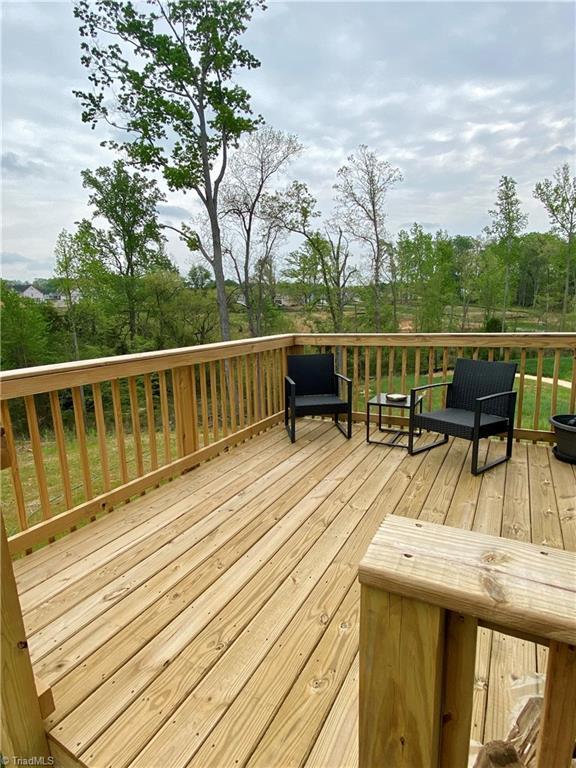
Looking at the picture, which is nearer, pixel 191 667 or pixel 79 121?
pixel 191 667

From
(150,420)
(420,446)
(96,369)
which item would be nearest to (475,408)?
(420,446)

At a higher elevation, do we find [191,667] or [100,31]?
[100,31]

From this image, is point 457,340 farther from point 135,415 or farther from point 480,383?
point 135,415

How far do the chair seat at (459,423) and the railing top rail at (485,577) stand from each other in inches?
109

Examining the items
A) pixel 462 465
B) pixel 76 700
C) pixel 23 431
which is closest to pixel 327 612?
pixel 76 700

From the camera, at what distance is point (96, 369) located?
2.44 meters

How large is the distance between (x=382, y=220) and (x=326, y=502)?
11377mm

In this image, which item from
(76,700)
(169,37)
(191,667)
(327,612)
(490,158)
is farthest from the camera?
(169,37)

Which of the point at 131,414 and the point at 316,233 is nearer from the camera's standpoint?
the point at 131,414

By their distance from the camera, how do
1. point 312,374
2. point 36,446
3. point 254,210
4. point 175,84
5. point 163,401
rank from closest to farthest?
point 36,446 → point 163,401 → point 312,374 → point 175,84 → point 254,210

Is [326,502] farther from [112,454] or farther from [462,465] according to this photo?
[112,454]

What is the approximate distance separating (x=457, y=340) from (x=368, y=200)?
31.3 ft

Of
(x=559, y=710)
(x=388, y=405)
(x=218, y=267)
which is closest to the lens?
(x=559, y=710)

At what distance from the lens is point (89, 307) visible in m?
15.8
